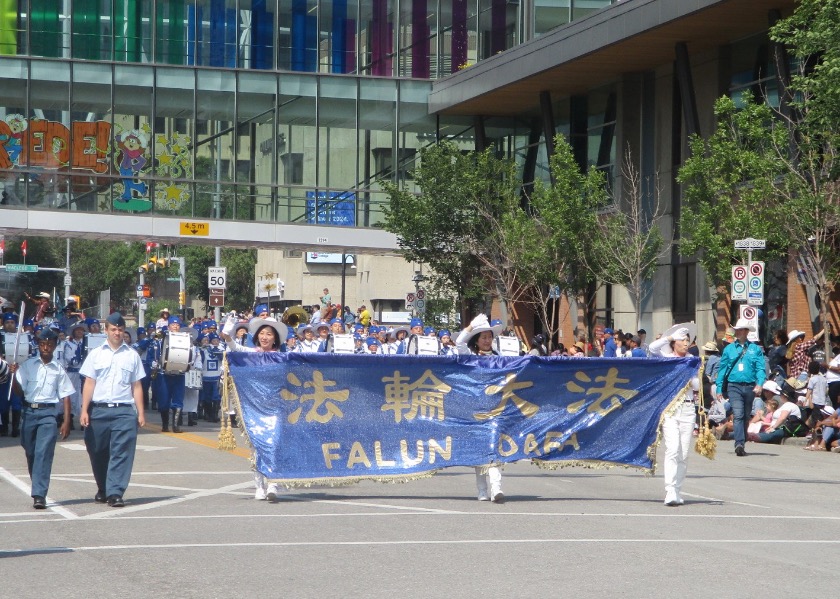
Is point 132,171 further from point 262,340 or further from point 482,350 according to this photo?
point 482,350

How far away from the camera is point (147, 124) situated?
42.6 metres

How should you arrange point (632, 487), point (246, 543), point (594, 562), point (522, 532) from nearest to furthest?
point (594, 562), point (246, 543), point (522, 532), point (632, 487)

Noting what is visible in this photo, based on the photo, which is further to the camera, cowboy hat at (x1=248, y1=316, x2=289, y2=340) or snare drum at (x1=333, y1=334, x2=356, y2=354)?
snare drum at (x1=333, y1=334, x2=356, y2=354)

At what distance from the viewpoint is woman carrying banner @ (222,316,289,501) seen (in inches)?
529

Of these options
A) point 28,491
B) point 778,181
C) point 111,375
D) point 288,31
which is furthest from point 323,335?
point 288,31

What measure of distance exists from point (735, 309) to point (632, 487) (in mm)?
17907

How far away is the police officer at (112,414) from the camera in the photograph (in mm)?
13039

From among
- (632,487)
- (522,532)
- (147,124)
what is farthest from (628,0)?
→ (522,532)

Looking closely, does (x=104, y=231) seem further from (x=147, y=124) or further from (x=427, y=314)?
(x=427, y=314)

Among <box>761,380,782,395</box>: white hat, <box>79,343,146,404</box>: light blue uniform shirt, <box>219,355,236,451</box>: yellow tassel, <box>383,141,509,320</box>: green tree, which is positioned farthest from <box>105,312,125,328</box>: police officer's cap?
<box>383,141,509,320</box>: green tree

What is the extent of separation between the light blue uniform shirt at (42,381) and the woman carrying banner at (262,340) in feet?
5.52

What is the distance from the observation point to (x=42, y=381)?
1340cm

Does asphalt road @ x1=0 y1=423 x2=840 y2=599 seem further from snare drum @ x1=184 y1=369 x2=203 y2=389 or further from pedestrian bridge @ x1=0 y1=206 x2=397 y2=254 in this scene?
pedestrian bridge @ x1=0 y1=206 x2=397 y2=254

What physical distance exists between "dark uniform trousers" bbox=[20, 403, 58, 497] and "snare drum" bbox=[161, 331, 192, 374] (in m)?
10.2
